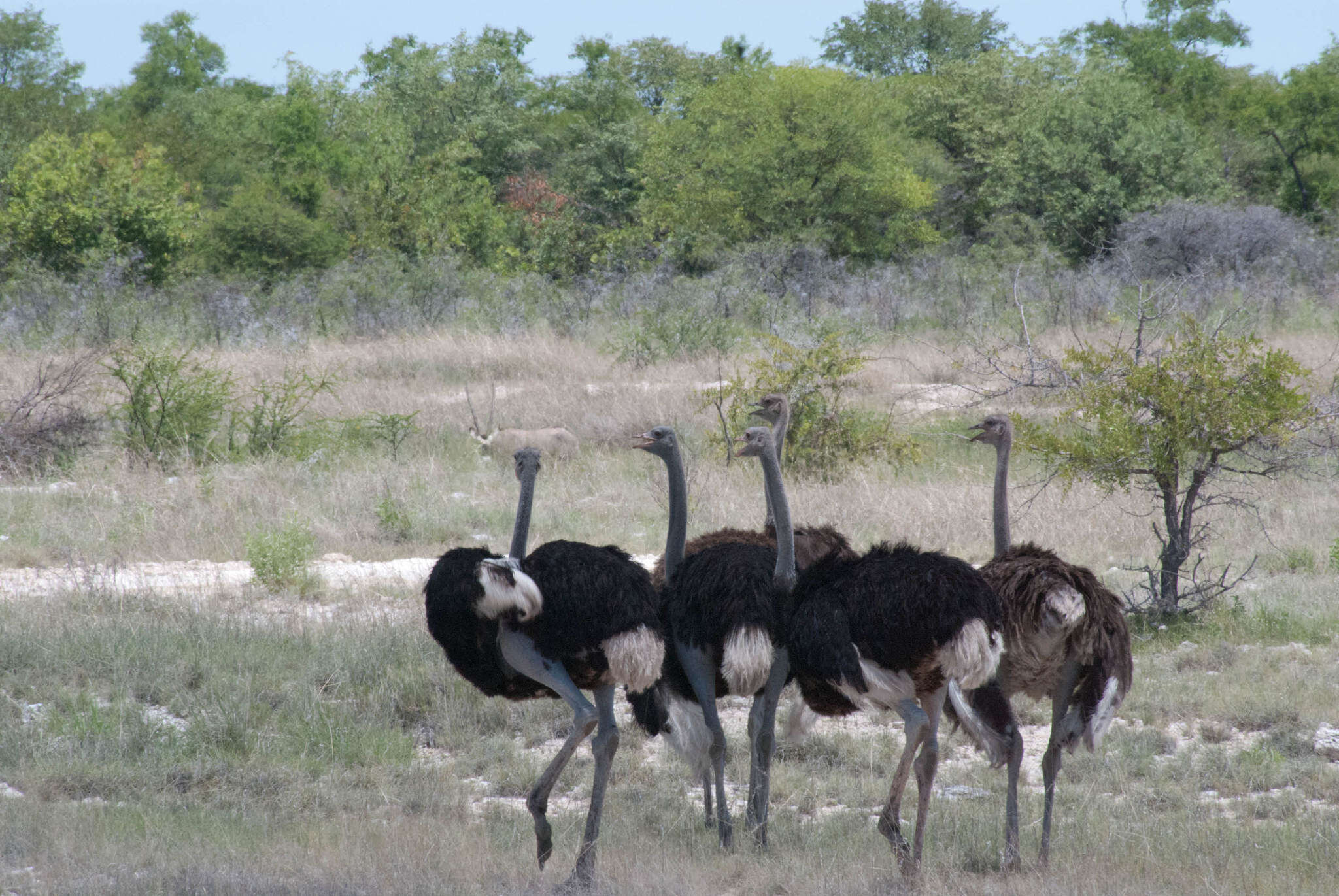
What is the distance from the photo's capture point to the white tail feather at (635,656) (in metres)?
3.93

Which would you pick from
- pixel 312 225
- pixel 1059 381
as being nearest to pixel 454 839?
Answer: pixel 1059 381

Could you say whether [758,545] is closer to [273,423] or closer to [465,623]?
[465,623]

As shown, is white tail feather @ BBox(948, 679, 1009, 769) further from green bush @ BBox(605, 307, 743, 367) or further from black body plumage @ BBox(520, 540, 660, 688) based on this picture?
green bush @ BBox(605, 307, 743, 367)

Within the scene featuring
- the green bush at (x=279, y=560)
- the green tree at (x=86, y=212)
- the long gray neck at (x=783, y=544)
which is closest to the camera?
the long gray neck at (x=783, y=544)

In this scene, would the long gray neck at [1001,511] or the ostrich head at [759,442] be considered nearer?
the ostrich head at [759,442]

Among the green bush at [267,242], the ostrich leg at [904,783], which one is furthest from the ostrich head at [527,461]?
the green bush at [267,242]

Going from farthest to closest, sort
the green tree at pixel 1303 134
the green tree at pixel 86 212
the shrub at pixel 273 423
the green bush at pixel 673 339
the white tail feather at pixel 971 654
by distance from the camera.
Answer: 1. the green tree at pixel 1303 134
2. the green tree at pixel 86 212
3. the green bush at pixel 673 339
4. the shrub at pixel 273 423
5. the white tail feather at pixel 971 654

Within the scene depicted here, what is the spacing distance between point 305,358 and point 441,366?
65.8 inches

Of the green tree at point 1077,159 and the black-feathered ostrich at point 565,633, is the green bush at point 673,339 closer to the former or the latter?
the green tree at point 1077,159

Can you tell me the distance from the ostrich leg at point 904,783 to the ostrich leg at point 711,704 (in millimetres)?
724

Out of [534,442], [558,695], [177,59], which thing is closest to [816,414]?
[534,442]

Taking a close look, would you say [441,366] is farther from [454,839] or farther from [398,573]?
[454,839]

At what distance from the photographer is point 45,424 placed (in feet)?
38.1

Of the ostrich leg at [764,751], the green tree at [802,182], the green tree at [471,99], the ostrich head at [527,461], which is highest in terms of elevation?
the green tree at [471,99]
